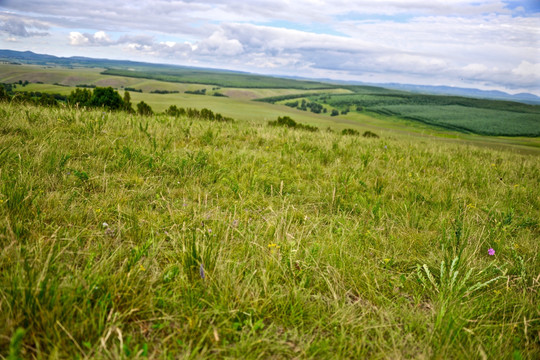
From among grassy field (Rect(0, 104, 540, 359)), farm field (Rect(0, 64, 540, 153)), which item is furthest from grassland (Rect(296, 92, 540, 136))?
grassy field (Rect(0, 104, 540, 359))

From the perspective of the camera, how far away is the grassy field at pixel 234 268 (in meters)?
1.67

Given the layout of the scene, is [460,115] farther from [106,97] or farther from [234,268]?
[234,268]

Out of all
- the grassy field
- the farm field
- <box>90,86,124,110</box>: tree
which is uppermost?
the farm field

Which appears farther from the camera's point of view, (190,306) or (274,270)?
(274,270)

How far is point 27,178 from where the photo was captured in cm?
→ 329

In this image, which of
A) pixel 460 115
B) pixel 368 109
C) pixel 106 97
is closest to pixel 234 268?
pixel 106 97

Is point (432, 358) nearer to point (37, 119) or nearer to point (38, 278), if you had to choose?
point (38, 278)

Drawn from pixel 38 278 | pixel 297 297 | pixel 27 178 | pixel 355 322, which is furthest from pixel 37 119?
pixel 355 322

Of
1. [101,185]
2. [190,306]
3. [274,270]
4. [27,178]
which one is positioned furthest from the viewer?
[101,185]

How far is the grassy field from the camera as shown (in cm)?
167

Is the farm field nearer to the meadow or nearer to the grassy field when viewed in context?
the meadow

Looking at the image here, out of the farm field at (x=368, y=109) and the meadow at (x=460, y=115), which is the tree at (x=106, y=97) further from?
the meadow at (x=460, y=115)

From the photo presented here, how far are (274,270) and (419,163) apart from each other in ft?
20.3

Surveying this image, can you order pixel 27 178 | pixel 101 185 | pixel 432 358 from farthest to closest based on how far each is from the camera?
1. pixel 101 185
2. pixel 27 178
3. pixel 432 358
